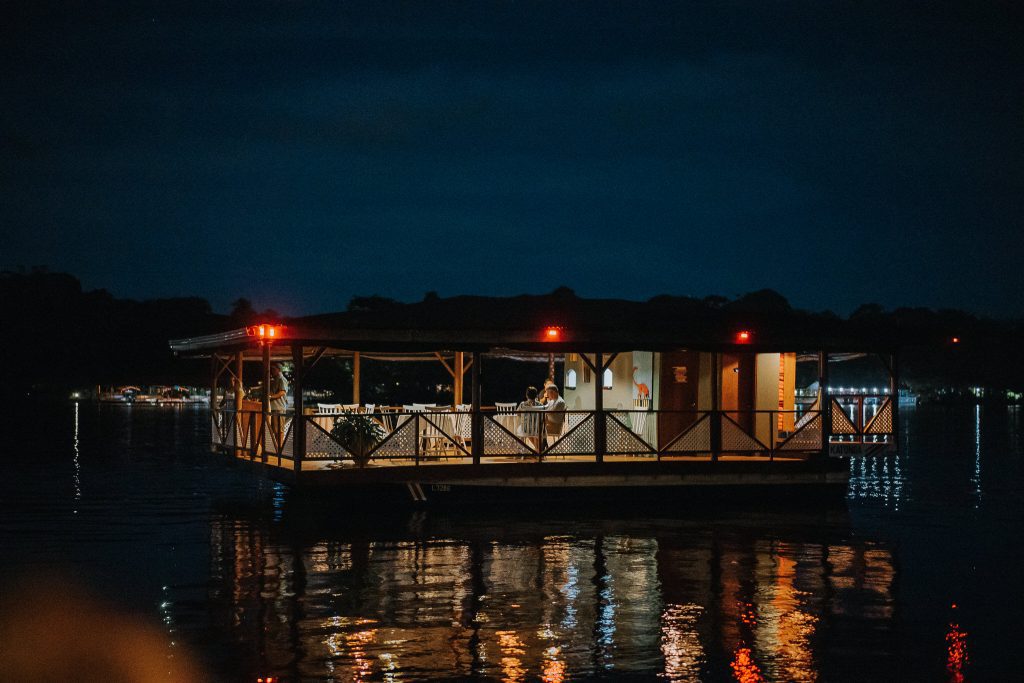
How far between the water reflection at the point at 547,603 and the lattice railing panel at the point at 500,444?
8.10 feet

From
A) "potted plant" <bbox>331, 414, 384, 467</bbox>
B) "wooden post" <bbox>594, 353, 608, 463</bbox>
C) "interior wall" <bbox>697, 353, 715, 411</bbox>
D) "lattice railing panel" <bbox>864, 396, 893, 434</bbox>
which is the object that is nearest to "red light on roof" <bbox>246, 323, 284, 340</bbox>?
"potted plant" <bbox>331, 414, 384, 467</bbox>

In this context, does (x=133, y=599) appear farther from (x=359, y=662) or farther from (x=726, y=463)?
(x=726, y=463)

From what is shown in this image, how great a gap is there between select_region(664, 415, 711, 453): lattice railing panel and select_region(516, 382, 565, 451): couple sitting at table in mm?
2410

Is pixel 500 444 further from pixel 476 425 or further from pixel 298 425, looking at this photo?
pixel 298 425

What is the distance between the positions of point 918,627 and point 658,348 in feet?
33.7

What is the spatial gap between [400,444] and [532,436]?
106 inches

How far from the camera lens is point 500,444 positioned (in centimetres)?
2133

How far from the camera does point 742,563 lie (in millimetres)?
16078

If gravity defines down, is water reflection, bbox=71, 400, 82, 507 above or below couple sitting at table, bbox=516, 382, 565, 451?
below

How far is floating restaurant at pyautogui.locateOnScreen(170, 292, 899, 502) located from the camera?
20.6m

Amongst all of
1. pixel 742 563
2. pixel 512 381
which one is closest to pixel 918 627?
pixel 742 563

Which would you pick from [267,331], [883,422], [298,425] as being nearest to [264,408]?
[298,425]

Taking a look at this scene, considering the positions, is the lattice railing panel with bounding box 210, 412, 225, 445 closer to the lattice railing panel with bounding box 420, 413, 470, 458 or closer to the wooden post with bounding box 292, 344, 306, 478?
the wooden post with bounding box 292, 344, 306, 478

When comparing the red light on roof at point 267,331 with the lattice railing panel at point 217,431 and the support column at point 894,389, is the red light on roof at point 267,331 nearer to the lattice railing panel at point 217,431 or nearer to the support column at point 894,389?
the lattice railing panel at point 217,431
